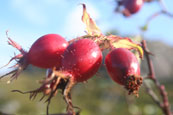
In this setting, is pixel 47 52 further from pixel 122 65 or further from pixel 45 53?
pixel 122 65

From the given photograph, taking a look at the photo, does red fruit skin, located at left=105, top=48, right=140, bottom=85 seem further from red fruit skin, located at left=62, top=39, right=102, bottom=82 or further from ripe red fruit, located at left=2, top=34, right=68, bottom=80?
ripe red fruit, located at left=2, top=34, right=68, bottom=80

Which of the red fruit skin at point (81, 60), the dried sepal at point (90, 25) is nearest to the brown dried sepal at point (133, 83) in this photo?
the red fruit skin at point (81, 60)

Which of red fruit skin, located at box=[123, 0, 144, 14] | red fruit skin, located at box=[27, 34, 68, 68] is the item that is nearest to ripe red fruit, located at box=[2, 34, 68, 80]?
red fruit skin, located at box=[27, 34, 68, 68]

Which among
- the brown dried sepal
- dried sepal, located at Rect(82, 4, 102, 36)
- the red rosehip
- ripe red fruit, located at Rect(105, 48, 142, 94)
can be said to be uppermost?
the red rosehip

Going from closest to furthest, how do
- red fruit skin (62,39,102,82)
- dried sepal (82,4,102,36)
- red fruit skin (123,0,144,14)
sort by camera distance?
red fruit skin (62,39,102,82)
dried sepal (82,4,102,36)
red fruit skin (123,0,144,14)

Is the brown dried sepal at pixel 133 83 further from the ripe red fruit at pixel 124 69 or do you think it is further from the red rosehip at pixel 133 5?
the red rosehip at pixel 133 5

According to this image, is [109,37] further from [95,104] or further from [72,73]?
[95,104]

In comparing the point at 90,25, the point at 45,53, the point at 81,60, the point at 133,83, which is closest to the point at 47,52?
the point at 45,53

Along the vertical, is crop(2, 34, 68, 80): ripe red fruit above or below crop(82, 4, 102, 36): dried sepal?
below
